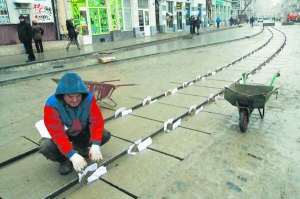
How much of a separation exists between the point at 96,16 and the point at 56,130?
18.5 meters

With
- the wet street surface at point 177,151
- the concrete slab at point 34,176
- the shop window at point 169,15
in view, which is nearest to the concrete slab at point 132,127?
the wet street surface at point 177,151

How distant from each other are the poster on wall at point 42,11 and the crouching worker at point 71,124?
14270mm

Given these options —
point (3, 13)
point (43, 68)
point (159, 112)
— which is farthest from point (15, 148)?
point (3, 13)

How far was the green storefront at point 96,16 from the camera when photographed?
17.9 meters

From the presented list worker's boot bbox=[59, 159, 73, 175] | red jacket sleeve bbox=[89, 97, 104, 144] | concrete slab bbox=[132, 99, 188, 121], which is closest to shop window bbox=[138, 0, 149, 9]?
concrete slab bbox=[132, 99, 188, 121]

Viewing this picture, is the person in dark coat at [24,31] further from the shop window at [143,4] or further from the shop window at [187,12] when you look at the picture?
the shop window at [187,12]

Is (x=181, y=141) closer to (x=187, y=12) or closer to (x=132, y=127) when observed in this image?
(x=132, y=127)

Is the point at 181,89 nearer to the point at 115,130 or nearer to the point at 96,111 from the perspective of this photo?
the point at 115,130

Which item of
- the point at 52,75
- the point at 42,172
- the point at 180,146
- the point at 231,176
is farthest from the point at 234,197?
the point at 52,75

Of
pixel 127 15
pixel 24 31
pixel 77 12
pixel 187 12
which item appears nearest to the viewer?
pixel 24 31

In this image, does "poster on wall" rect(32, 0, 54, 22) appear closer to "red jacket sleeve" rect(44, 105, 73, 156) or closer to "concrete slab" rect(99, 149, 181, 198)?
"red jacket sleeve" rect(44, 105, 73, 156)

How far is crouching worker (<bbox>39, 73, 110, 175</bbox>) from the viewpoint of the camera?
245 cm

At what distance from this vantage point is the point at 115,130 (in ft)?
13.0

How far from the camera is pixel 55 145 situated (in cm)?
265
